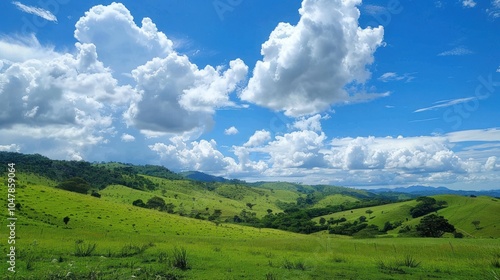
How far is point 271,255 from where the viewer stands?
1363 inches

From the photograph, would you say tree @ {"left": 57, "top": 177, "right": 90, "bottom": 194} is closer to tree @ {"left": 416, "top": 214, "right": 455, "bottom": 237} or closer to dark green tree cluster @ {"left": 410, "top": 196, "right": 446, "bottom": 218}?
tree @ {"left": 416, "top": 214, "right": 455, "bottom": 237}

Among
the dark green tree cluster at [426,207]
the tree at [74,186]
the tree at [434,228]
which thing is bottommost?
the tree at [434,228]

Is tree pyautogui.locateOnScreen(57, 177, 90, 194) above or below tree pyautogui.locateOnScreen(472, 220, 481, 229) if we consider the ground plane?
above

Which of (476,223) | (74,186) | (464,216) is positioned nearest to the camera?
(476,223)

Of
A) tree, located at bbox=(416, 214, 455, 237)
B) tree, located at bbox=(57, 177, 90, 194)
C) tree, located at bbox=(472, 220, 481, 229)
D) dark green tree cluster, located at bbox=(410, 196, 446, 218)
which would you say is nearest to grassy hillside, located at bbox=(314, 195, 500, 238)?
tree, located at bbox=(472, 220, 481, 229)

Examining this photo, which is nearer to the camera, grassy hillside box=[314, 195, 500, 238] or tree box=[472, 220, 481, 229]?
grassy hillside box=[314, 195, 500, 238]

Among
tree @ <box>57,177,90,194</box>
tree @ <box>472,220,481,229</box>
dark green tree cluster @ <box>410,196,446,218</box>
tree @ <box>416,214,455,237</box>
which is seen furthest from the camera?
dark green tree cluster @ <box>410,196,446,218</box>

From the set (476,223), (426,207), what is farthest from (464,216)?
(426,207)

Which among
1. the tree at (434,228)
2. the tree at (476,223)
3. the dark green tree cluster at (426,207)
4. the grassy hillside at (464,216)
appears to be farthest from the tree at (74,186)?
the dark green tree cluster at (426,207)

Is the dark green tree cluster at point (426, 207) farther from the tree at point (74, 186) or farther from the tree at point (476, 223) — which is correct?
the tree at point (74, 186)

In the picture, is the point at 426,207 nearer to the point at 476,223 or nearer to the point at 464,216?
the point at 464,216

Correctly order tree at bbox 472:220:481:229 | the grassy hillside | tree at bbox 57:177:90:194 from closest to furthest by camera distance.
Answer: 1. the grassy hillside
2. tree at bbox 472:220:481:229
3. tree at bbox 57:177:90:194

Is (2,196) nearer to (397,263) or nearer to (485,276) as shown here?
(397,263)

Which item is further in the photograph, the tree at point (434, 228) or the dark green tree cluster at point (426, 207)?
the dark green tree cluster at point (426, 207)
